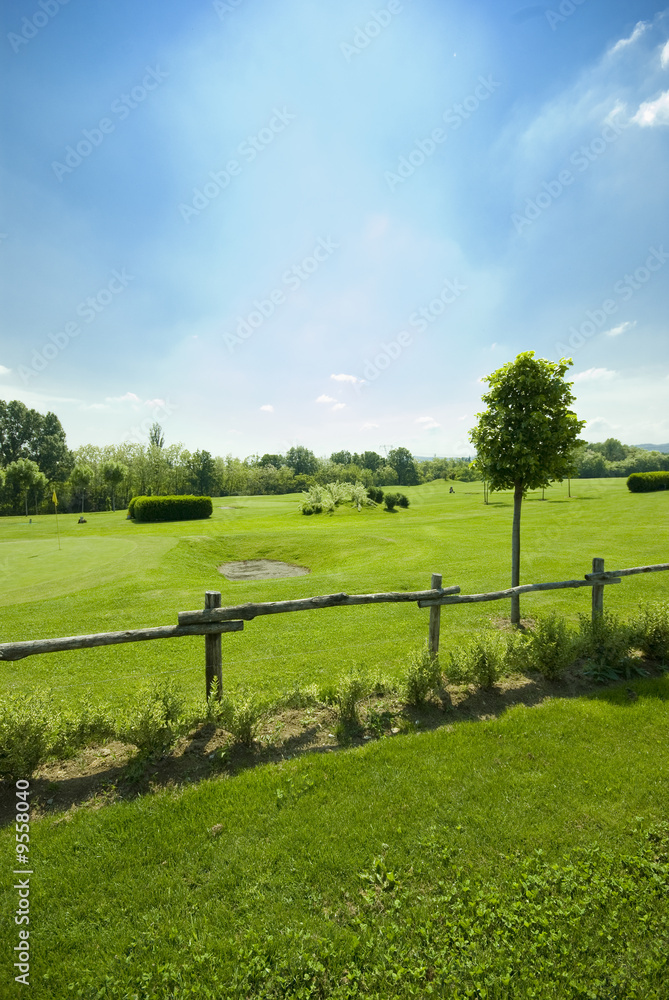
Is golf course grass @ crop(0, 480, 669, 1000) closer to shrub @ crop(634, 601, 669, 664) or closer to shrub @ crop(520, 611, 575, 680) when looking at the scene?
shrub @ crop(520, 611, 575, 680)

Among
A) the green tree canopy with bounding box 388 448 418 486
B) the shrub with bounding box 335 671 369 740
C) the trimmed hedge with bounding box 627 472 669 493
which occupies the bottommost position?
the shrub with bounding box 335 671 369 740

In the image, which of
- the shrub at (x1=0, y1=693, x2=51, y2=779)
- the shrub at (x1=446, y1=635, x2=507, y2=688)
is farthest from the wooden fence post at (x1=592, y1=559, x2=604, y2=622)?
the shrub at (x1=0, y1=693, x2=51, y2=779)

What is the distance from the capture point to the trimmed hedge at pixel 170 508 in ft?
123

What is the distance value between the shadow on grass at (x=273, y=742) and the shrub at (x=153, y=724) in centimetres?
14

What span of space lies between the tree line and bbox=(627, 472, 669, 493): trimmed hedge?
11541 mm

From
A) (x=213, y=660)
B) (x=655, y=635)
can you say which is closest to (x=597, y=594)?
(x=655, y=635)

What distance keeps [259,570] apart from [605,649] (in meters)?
15.2

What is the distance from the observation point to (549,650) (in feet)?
22.8

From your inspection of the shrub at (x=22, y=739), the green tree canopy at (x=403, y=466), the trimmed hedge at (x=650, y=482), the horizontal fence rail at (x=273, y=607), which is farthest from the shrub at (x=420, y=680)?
the green tree canopy at (x=403, y=466)

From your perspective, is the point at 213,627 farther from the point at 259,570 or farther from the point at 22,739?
the point at 259,570

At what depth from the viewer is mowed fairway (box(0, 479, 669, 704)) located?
336 inches

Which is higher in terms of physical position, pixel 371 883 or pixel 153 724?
pixel 153 724

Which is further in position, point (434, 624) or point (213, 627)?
point (434, 624)

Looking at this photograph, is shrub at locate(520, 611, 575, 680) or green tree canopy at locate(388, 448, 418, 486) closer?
shrub at locate(520, 611, 575, 680)
